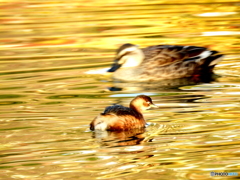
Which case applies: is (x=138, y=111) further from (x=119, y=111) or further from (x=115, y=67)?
(x=115, y=67)

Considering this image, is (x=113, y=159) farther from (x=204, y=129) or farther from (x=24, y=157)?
(x=204, y=129)

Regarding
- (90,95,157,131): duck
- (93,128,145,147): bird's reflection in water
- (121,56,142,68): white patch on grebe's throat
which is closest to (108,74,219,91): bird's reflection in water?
(121,56,142,68): white patch on grebe's throat

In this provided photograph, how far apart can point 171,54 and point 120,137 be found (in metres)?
4.59

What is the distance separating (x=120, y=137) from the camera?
25.1ft

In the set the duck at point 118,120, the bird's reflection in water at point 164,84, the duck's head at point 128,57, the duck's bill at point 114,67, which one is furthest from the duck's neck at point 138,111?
the duck's head at point 128,57

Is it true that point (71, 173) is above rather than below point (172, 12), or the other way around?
below

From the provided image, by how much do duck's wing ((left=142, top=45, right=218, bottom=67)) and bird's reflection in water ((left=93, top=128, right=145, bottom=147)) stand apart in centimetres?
409

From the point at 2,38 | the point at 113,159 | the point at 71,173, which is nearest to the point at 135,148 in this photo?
the point at 113,159

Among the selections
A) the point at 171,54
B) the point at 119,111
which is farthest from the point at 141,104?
the point at 171,54

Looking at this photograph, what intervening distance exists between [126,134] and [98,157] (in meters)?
1.01

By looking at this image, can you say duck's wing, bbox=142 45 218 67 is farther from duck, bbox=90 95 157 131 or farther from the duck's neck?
duck, bbox=90 95 157 131

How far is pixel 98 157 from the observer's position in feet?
22.5

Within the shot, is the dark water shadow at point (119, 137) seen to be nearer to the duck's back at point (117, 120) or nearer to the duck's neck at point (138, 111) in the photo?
the duck's back at point (117, 120)

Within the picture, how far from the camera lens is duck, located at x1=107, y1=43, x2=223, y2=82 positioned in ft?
38.7
